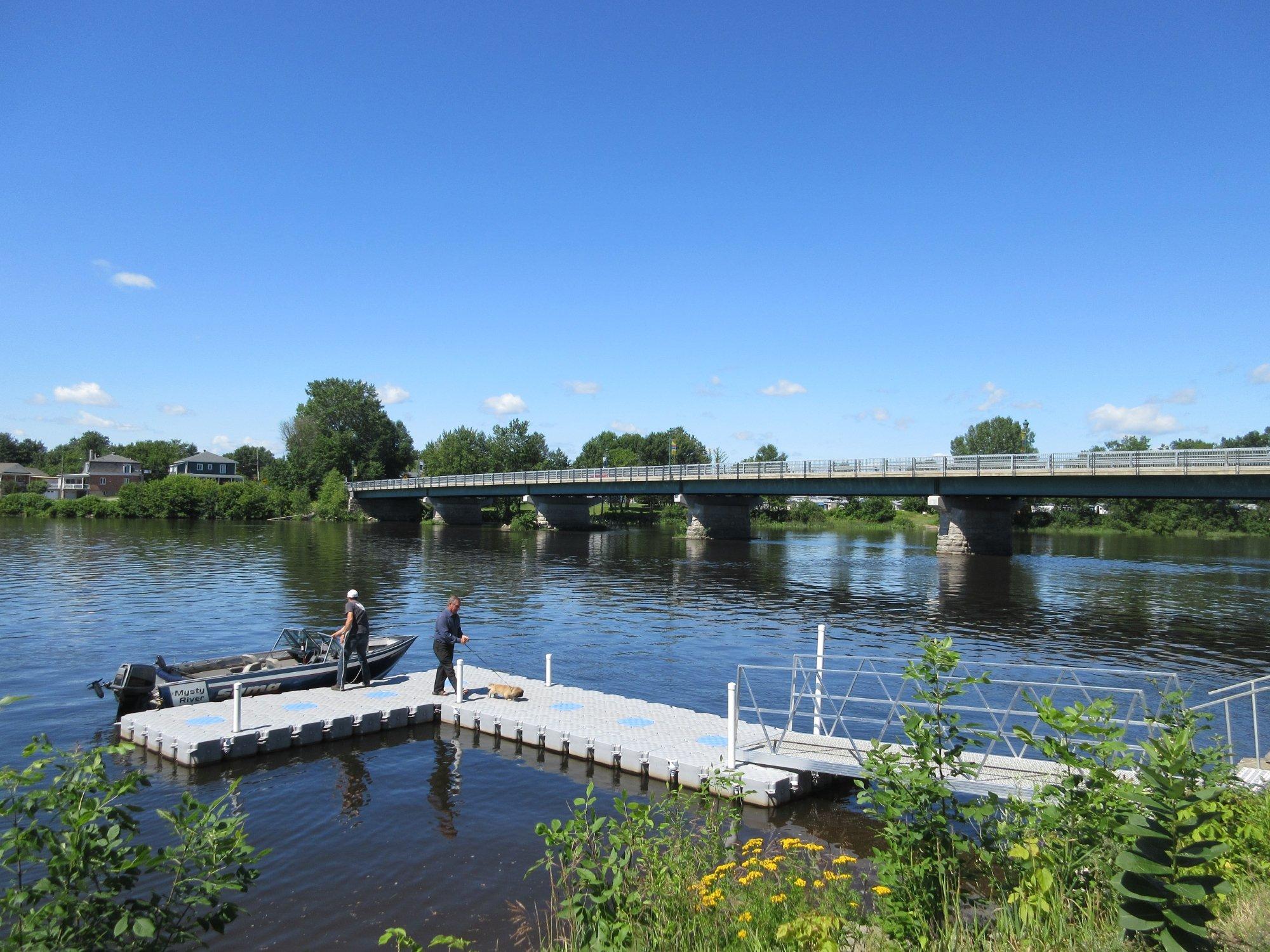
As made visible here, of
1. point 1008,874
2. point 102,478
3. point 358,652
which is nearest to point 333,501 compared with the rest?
point 102,478

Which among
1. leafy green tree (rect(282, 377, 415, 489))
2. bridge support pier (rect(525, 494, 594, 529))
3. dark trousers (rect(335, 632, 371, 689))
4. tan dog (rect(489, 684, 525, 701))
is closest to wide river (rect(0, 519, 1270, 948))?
tan dog (rect(489, 684, 525, 701))

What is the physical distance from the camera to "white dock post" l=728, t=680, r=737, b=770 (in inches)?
492

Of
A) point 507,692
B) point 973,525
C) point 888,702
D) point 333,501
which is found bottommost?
point 507,692

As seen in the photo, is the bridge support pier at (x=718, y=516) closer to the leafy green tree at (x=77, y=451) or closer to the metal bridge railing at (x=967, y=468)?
the metal bridge railing at (x=967, y=468)

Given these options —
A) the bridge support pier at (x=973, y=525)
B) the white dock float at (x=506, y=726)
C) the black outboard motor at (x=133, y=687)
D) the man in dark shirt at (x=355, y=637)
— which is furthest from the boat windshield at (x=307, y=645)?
the bridge support pier at (x=973, y=525)

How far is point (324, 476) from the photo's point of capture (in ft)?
400

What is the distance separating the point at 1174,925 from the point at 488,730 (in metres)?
12.8

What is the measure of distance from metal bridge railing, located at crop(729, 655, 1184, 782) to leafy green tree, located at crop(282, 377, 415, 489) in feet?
372

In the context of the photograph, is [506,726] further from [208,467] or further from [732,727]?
[208,467]

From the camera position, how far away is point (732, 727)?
12562 mm

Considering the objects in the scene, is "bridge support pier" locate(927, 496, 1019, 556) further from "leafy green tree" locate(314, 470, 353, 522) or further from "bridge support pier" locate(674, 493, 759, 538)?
"leafy green tree" locate(314, 470, 353, 522)

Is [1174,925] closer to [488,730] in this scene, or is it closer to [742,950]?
[742,950]

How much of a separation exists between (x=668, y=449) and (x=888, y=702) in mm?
131392

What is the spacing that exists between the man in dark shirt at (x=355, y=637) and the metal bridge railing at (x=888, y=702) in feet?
Answer: 27.3
